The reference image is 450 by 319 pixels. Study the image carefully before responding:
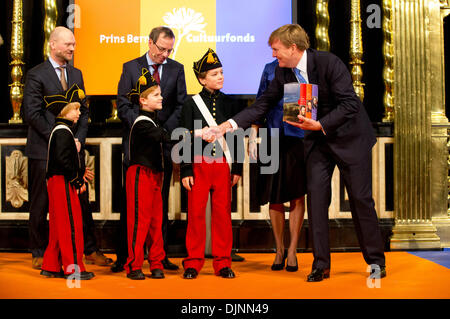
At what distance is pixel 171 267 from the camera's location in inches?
162

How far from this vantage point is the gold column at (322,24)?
5.38 meters

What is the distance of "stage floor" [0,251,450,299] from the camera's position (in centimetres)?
317

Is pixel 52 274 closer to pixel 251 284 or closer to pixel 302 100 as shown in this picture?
pixel 251 284

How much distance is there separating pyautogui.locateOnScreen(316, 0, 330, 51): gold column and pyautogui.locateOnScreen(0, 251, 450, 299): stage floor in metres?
2.09

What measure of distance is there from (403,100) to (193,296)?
9.68 ft

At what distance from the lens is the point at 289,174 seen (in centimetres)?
412

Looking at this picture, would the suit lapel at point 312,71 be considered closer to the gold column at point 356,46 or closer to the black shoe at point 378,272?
the black shoe at point 378,272

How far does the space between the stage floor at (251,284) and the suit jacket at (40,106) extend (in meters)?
0.90

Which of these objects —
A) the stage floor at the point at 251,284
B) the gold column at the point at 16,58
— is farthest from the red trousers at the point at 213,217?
the gold column at the point at 16,58

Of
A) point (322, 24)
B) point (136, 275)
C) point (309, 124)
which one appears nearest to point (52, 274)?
point (136, 275)

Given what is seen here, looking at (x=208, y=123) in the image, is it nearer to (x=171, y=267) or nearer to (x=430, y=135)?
(x=171, y=267)

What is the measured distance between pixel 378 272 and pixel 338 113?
1.01 meters

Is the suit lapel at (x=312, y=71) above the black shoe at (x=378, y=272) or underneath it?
above

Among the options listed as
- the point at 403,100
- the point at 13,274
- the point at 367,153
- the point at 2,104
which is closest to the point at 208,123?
the point at 367,153
